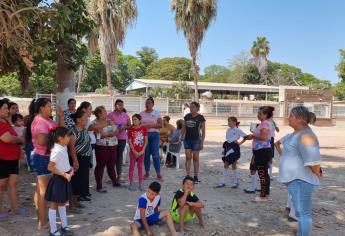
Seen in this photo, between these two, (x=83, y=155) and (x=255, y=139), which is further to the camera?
(x=255, y=139)

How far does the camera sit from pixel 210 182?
8.74m

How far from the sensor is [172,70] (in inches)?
2628

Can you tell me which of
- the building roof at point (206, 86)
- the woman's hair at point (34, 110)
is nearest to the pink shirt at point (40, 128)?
the woman's hair at point (34, 110)

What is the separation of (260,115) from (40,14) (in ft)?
13.4

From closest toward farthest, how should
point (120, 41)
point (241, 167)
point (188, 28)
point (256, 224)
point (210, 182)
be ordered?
point (256, 224), point (210, 182), point (241, 167), point (120, 41), point (188, 28)

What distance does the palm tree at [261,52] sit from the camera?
66.8 meters

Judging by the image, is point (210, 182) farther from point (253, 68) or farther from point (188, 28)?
point (253, 68)

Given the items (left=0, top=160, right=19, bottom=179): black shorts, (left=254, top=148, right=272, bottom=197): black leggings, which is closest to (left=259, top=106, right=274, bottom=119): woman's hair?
(left=254, top=148, right=272, bottom=197): black leggings

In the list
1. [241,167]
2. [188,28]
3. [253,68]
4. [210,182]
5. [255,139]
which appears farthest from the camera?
[253,68]

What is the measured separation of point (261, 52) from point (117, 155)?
62.2 meters

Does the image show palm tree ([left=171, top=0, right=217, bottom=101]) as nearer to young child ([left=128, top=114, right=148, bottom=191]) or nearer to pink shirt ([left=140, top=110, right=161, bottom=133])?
pink shirt ([left=140, top=110, right=161, bottom=133])

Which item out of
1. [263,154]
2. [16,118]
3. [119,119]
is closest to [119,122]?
[119,119]

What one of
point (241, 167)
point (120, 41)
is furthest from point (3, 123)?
point (120, 41)

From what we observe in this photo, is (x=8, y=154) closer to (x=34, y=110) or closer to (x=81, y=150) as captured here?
(x=34, y=110)
